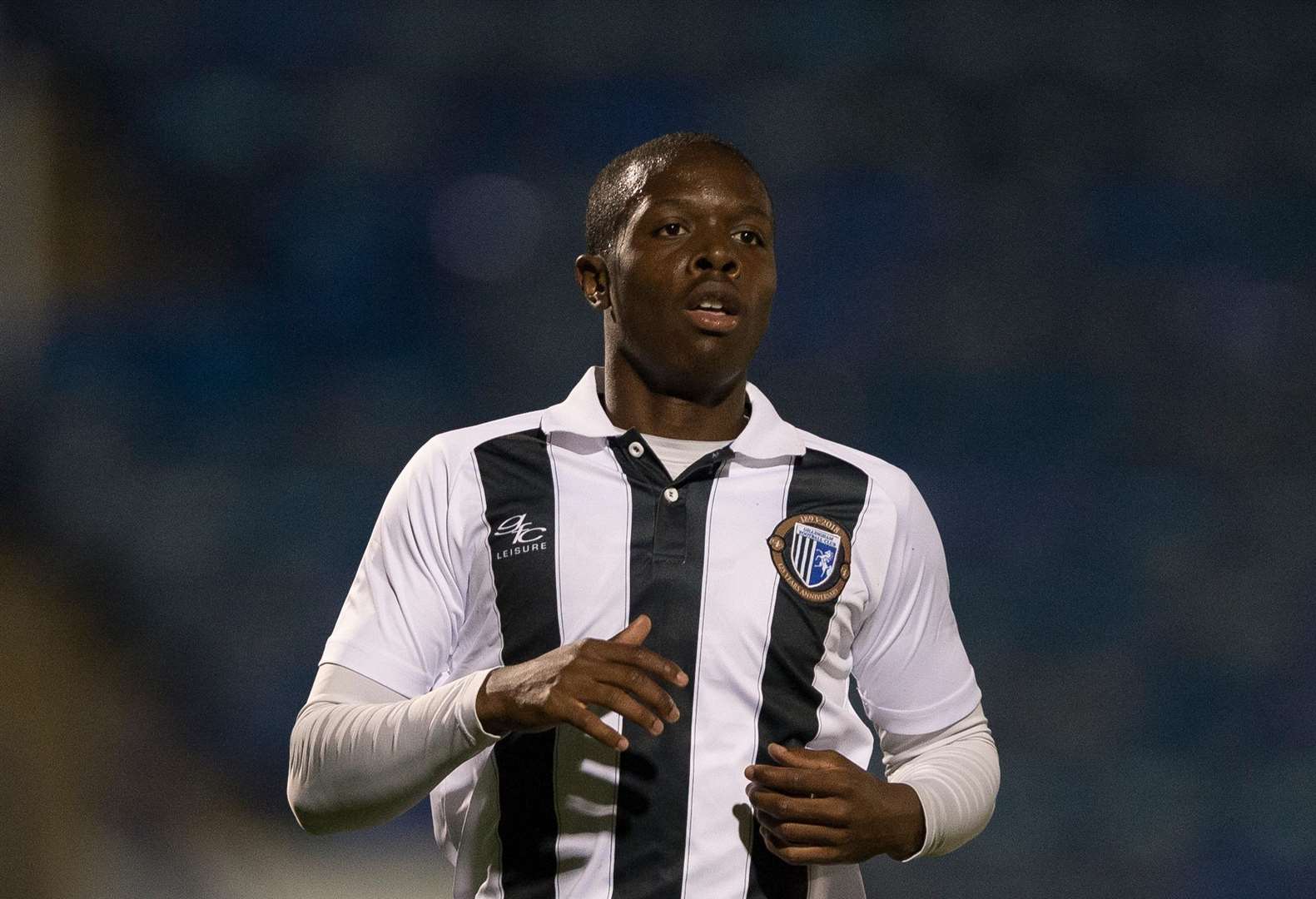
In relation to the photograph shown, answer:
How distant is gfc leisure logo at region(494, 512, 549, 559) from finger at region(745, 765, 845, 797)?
0.27 metres

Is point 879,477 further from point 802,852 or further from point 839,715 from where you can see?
point 802,852

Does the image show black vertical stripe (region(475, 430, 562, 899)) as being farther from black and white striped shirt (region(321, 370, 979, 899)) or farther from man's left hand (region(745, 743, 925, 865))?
man's left hand (region(745, 743, 925, 865))

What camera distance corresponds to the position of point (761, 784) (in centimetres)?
A: 114

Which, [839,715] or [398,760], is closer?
[398,760]

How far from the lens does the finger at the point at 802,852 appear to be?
1134 millimetres

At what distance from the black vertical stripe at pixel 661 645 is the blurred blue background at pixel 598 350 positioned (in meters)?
1.04

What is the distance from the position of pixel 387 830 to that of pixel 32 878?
0.55 meters

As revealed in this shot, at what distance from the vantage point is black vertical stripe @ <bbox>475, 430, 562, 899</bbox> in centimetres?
123

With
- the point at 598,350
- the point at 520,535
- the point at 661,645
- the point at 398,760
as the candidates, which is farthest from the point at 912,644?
the point at 598,350

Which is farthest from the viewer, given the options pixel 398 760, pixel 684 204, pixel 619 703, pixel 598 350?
pixel 598 350

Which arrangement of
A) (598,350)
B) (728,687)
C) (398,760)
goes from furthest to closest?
(598,350) < (728,687) < (398,760)

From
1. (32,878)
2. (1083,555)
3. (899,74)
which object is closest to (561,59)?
(899,74)

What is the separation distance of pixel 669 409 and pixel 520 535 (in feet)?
0.64

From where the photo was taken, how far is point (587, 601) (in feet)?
4.16
